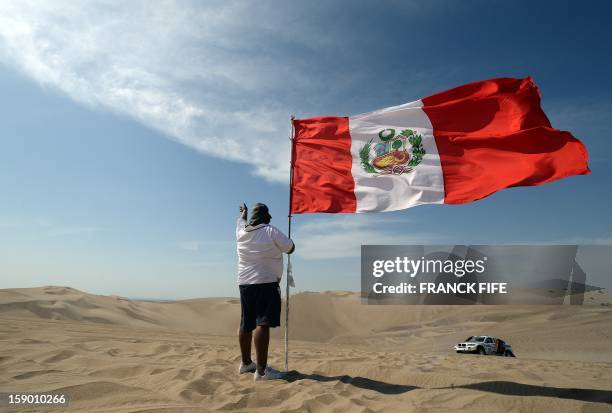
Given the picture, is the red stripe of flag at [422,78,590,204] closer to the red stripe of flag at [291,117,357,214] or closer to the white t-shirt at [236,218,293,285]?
the red stripe of flag at [291,117,357,214]

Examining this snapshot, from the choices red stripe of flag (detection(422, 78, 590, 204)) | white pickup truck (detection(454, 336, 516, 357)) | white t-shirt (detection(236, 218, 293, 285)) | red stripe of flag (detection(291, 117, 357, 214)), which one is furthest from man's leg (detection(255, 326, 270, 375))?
white pickup truck (detection(454, 336, 516, 357))

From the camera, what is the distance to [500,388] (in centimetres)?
428

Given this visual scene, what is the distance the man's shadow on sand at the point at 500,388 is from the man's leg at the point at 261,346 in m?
0.32

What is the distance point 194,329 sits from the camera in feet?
67.6

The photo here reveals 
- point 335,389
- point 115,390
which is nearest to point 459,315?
point 335,389

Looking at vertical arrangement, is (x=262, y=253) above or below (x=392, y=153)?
below

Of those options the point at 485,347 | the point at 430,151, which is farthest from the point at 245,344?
the point at 485,347

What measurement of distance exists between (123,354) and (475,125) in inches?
252

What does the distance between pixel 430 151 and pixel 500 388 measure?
3.28 meters

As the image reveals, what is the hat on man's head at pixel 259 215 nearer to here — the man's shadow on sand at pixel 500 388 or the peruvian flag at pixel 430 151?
the peruvian flag at pixel 430 151

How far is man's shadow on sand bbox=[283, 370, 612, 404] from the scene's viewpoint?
3994 mm

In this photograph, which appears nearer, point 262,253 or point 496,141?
point 262,253

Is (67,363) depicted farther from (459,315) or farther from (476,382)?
(459,315)

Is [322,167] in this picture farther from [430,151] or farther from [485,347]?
[485,347]
